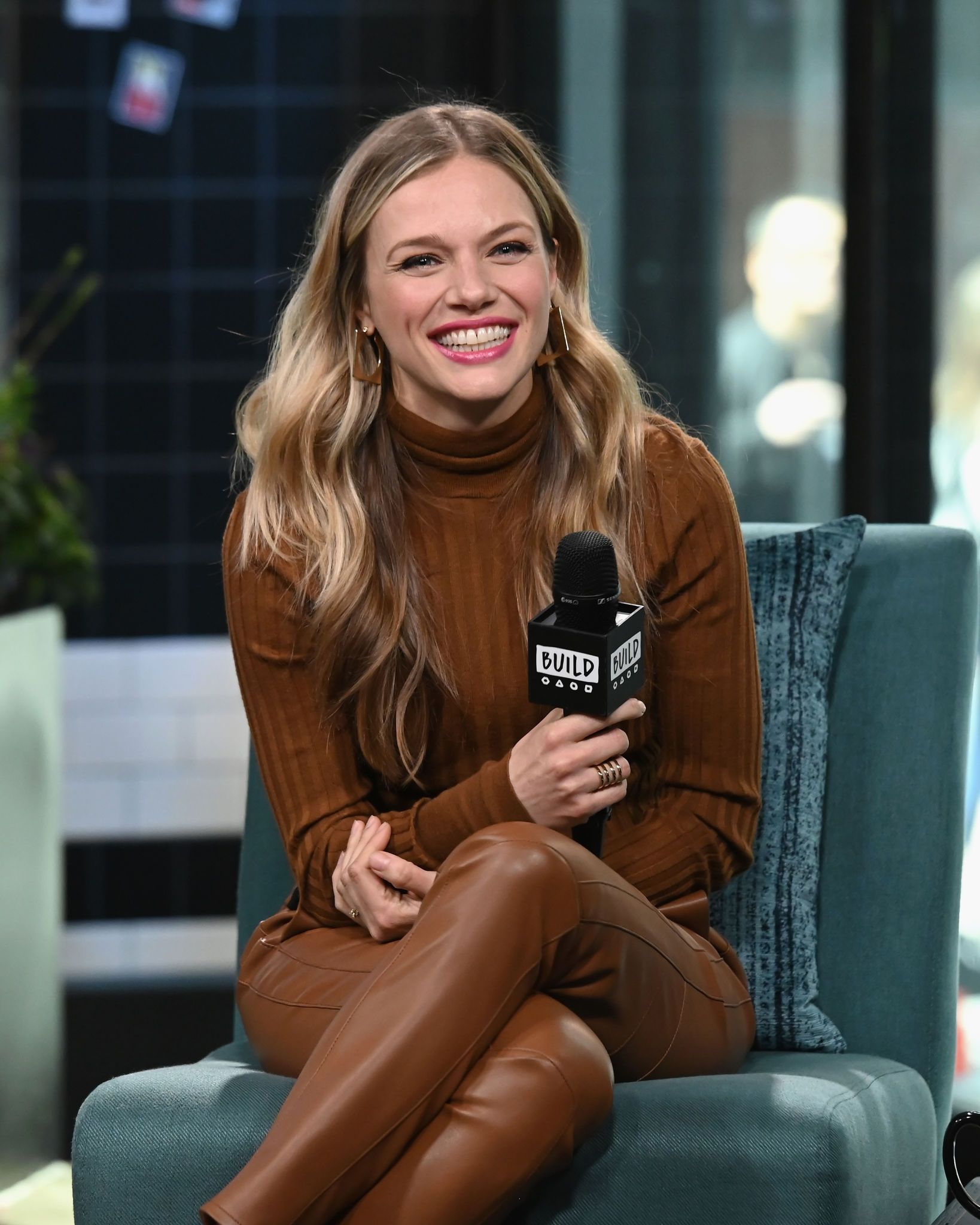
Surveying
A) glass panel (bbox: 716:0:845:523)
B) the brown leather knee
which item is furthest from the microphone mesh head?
glass panel (bbox: 716:0:845:523)

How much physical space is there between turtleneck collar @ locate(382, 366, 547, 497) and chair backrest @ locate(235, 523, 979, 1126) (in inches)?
16.1

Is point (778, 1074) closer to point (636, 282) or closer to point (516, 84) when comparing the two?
point (636, 282)

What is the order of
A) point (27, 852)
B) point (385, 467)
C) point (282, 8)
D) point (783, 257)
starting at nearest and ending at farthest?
point (385, 467)
point (27, 852)
point (783, 257)
point (282, 8)

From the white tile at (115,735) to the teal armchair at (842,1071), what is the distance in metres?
2.13

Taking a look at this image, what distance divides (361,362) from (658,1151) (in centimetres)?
90

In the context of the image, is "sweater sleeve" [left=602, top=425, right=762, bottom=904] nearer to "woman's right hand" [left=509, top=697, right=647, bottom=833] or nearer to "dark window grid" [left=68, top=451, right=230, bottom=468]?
"woman's right hand" [left=509, top=697, right=647, bottom=833]

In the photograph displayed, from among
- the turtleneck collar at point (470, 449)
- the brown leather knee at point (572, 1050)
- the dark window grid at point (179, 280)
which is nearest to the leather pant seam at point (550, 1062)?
the brown leather knee at point (572, 1050)

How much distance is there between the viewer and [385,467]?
180 centimetres

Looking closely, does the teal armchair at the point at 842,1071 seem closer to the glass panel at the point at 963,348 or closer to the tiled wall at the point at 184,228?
the glass panel at the point at 963,348

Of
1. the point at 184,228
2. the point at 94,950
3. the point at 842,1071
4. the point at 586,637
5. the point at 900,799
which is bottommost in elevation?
the point at 94,950

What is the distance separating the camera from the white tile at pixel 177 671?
159 inches

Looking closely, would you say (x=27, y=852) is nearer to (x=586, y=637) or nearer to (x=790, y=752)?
(x=790, y=752)

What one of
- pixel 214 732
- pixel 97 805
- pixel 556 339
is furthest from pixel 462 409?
pixel 97 805

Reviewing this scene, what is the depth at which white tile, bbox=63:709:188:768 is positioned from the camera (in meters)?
4.02
